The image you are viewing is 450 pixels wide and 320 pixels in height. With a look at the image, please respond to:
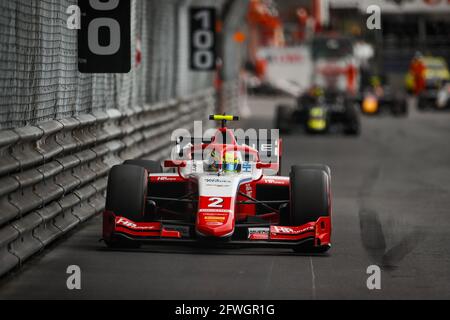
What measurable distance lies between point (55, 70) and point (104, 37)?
725 millimetres

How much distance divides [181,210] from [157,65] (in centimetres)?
917

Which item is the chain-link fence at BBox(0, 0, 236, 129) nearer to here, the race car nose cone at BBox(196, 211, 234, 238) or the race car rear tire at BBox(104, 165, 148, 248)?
the race car rear tire at BBox(104, 165, 148, 248)

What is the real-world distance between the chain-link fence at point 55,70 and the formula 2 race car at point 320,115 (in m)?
10.3

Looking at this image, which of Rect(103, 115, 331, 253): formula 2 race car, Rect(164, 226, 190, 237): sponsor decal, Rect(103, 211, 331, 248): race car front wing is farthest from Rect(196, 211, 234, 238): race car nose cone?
Rect(164, 226, 190, 237): sponsor decal

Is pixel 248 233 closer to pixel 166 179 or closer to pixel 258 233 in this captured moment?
pixel 258 233

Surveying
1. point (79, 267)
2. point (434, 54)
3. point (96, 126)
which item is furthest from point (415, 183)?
point (434, 54)

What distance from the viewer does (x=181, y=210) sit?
37.7 ft

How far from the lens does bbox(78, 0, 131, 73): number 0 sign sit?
1254 cm

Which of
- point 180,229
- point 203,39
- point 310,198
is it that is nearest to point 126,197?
point 180,229

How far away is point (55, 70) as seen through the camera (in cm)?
1215

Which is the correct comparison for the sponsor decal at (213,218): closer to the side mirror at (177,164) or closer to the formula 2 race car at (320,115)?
the side mirror at (177,164)

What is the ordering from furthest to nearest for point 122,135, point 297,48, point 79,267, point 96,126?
point 297,48
point 122,135
point 96,126
point 79,267
